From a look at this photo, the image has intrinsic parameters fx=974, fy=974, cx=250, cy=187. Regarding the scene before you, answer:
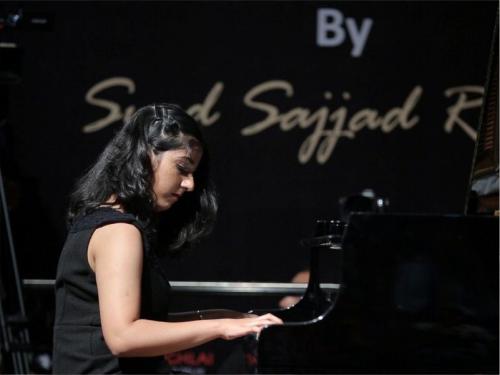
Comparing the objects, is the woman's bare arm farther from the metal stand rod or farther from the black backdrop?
the black backdrop

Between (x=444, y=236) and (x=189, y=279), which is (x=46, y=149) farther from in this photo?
(x=444, y=236)

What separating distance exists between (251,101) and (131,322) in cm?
359

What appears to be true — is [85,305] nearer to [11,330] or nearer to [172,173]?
[172,173]

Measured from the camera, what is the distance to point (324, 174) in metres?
6.04

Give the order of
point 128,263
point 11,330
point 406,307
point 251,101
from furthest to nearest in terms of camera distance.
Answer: point 251,101
point 11,330
point 128,263
point 406,307

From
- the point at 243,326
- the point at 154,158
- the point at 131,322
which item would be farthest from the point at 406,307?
the point at 154,158

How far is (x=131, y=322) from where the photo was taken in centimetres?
255

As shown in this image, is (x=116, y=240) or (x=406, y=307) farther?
(x=116, y=240)

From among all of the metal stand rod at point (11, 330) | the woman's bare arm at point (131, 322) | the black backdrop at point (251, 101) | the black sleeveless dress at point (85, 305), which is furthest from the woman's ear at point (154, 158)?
the black backdrop at point (251, 101)

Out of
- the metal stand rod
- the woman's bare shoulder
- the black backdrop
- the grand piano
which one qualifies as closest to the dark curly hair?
the woman's bare shoulder

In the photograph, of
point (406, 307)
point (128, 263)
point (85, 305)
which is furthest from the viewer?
point (85, 305)

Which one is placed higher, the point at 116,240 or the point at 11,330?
the point at 116,240

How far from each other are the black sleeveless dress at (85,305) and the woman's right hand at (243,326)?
0.98 ft

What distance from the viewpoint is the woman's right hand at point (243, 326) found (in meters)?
2.48
